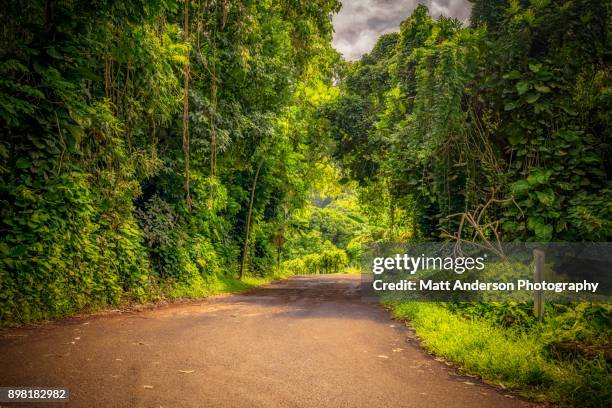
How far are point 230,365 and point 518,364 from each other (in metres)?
3.40

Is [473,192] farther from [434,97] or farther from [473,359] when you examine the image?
[473,359]

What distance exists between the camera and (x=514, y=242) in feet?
24.8

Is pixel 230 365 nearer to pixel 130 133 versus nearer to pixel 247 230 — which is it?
pixel 130 133

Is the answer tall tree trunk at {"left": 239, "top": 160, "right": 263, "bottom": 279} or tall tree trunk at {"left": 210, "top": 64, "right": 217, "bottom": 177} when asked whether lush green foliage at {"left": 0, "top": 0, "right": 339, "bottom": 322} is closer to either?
tall tree trunk at {"left": 210, "top": 64, "right": 217, "bottom": 177}

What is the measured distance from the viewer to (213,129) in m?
11.2

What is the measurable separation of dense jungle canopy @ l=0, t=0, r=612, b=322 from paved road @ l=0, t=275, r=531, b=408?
182cm

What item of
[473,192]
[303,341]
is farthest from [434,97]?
[303,341]

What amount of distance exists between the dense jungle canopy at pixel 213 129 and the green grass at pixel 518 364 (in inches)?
91.2

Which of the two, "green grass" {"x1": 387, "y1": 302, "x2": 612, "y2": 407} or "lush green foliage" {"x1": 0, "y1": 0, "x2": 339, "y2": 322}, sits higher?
"lush green foliage" {"x1": 0, "y1": 0, "x2": 339, "y2": 322}

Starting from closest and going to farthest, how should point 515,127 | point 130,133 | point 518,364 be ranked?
point 518,364, point 515,127, point 130,133

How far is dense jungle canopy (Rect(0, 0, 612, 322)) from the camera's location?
22.5 ft

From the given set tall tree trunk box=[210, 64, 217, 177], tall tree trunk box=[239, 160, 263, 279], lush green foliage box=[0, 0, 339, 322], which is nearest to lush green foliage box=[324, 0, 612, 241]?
tall tree trunk box=[210, 64, 217, 177]

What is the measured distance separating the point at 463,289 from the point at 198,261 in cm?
808

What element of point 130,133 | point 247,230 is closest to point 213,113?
point 130,133
